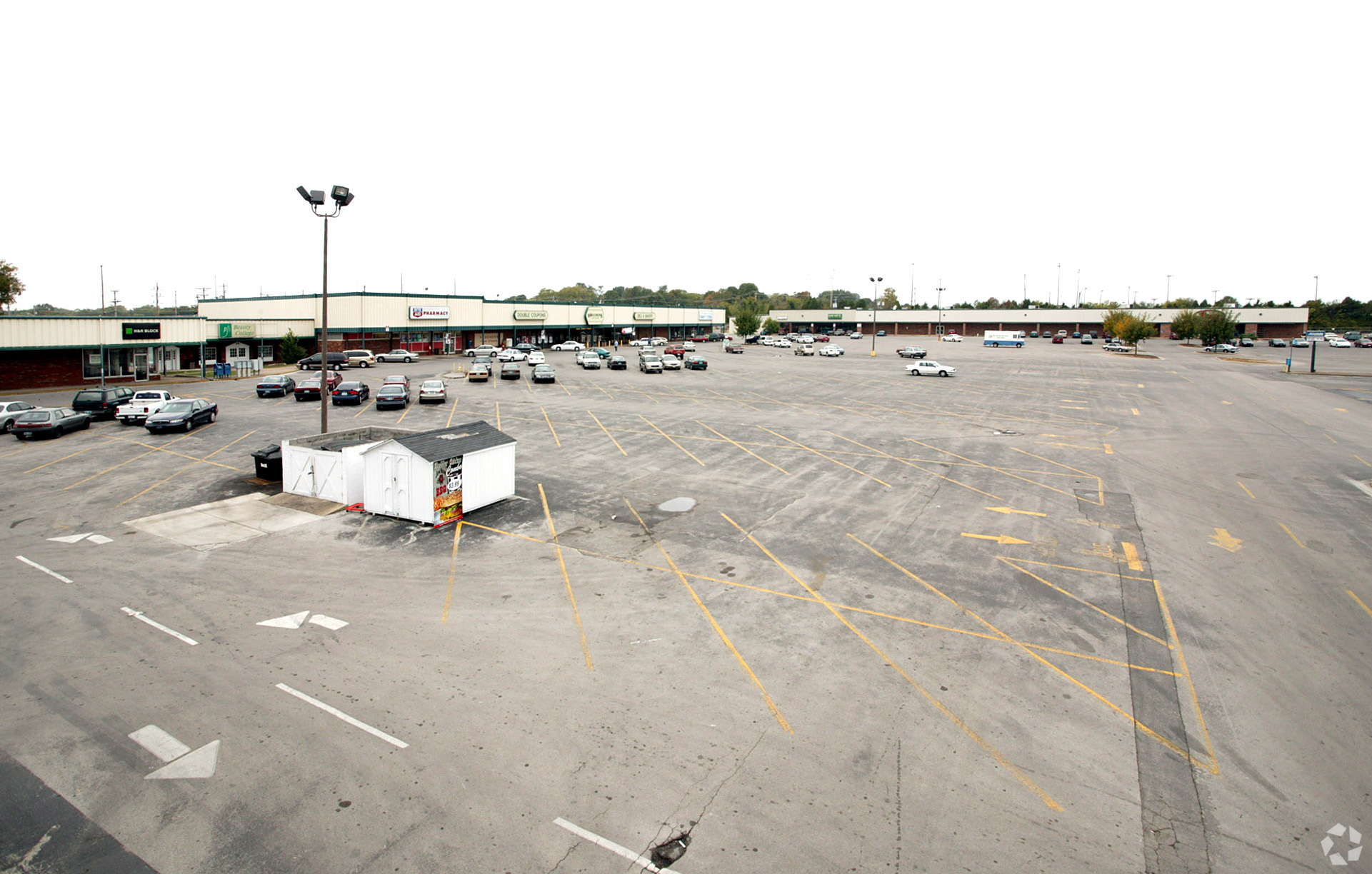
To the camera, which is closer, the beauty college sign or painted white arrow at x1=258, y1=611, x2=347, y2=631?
painted white arrow at x1=258, y1=611, x2=347, y2=631

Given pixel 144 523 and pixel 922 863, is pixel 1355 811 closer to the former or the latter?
pixel 922 863

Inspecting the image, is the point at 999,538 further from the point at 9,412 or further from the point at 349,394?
the point at 9,412

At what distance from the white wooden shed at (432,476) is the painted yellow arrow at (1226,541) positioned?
59.8 feet

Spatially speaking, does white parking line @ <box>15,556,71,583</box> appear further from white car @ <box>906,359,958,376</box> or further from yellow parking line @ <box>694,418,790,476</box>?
white car @ <box>906,359,958,376</box>

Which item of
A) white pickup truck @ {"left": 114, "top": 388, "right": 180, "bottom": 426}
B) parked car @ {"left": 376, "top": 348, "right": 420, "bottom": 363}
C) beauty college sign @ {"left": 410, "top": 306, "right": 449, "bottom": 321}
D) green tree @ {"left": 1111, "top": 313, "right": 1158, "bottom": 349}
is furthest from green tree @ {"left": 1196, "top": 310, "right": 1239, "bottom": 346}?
white pickup truck @ {"left": 114, "top": 388, "right": 180, "bottom": 426}

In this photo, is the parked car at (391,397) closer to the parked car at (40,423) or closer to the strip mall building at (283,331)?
the parked car at (40,423)

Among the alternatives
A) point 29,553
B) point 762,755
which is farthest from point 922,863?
point 29,553

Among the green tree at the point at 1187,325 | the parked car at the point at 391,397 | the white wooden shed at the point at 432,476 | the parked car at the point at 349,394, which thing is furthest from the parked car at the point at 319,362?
the green tree at the point at 1187,325

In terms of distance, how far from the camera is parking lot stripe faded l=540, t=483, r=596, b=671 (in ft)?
34.7

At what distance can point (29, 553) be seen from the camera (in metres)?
15.1

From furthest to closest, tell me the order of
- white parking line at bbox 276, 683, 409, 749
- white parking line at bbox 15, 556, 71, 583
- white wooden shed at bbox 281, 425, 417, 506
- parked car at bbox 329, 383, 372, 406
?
parked car at bbox 329, 383, 372, 406 → white wooden shed at bbox 281, 425, 417, 506 → white parking line at bbox 15, 556, 71, 583 → white parking line at bbox 276, 683, 409, 749

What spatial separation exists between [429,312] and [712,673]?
7010cm

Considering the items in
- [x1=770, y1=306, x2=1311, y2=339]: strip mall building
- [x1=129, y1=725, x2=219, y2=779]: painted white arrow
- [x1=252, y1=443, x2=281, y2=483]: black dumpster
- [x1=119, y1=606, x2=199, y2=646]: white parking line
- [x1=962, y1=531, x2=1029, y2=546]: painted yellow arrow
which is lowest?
[x1=129, y1=725, x2=219, y2=779]: painted white arrow

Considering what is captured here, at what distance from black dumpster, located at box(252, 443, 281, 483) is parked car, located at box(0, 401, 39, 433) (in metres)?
15.2
